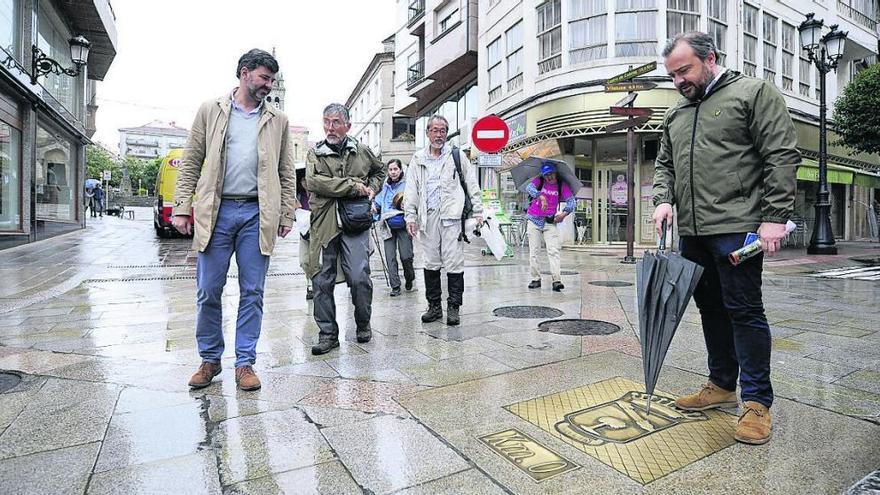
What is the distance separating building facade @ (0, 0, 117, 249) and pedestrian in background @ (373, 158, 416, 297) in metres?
9.54

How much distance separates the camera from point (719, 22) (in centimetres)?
1680

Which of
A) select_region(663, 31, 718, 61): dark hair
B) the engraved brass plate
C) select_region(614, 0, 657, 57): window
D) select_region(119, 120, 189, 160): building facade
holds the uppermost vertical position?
select_region(119, 120, 189, 160): building facade

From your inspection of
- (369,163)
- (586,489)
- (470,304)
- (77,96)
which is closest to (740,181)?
(586,489)

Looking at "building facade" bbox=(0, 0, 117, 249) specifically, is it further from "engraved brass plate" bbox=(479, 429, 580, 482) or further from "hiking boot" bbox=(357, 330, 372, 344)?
"engraved brass plate" bbox=(479, 429, 580, 482)

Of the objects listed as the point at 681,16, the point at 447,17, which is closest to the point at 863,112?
the point at 681,16

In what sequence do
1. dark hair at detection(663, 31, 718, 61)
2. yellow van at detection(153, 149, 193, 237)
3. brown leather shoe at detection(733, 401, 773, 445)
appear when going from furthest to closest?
yellow van at detection(153, 149, 193, 237)
dark hair at detection(663, 31, 718, 61)
brown leather shoe at detection(733, 401, 773, 445)

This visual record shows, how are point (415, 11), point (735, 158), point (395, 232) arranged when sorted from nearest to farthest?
point (735, 158) → point (395, 232) → point (415, 11)

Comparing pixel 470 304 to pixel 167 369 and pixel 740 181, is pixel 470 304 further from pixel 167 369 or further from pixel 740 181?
pixel 740 181

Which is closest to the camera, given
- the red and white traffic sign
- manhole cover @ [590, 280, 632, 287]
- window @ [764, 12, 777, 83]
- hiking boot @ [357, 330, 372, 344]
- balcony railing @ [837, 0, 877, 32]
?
hiking boot @ [357, 330, 372, 344]

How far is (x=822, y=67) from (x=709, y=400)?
14.9m

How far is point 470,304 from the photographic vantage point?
625 cm

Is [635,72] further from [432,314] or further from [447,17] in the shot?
[447,17]

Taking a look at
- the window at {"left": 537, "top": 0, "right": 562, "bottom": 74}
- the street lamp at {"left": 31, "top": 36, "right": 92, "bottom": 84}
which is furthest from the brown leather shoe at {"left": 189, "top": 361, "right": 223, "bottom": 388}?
the window at {"left": 537, "top": 0, "right": 562, "bottom": 74}

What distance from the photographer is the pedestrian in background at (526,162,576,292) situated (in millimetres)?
7117
